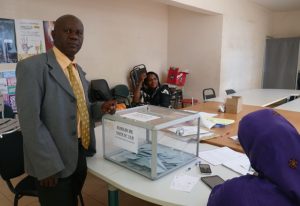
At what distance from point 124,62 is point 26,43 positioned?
1982 millimetres

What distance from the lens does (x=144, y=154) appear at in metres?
1.56

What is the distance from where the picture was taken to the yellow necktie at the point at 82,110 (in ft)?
4.59

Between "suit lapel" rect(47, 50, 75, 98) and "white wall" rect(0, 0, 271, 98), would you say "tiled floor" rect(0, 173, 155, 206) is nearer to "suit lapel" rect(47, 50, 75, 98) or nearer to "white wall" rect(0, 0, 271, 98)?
"suit lapel" rect(47, 50, 75, 98)

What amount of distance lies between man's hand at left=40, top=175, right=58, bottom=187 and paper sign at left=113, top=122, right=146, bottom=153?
38 centimetres

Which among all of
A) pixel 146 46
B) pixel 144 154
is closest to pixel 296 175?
pixel 144 154

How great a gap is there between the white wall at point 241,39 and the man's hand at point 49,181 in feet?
12.2

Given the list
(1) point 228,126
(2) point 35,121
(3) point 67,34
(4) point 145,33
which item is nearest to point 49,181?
(2) point 35,121

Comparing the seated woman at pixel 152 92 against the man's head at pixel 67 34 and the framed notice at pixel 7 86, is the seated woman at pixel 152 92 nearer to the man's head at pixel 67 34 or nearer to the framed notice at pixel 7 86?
the framed notice at pixel 7 86

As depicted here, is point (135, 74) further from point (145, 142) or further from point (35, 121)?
point (35, 121)

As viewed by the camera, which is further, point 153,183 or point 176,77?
point 176,77

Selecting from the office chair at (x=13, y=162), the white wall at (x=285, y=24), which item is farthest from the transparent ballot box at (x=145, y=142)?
the white wall at (x=285, y=24)

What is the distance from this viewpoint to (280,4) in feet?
20.8

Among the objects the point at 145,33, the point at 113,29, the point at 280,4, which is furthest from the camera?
the point at 280,4

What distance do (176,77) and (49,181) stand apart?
184 inches
